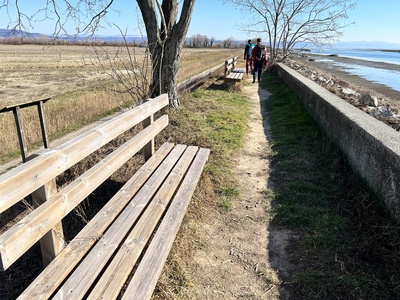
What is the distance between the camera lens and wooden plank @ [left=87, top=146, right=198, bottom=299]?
5.95ft

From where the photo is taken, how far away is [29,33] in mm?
5328

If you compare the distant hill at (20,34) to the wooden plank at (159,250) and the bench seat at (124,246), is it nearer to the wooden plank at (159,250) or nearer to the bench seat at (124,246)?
the bench seat at (124,246)

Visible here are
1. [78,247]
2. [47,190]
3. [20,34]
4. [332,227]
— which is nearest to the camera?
[47,190]

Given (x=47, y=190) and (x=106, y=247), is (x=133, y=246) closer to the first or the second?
(x=106, y=247)

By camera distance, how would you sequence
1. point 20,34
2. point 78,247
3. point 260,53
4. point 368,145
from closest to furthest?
point 78,247
point 368,145
point 20,34
point 260,53

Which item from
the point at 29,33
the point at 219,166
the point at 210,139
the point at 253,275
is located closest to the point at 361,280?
the point at 253,275

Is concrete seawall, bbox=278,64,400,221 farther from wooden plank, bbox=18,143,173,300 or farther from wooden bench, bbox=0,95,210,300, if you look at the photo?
wooden plank, bbox=18,143,173,300

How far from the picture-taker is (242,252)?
9.18ft

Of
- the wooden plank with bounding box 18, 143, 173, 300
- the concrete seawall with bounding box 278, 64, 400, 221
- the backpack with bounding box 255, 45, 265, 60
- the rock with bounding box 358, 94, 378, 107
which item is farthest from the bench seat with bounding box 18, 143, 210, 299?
the backpack with bounding box 255, 45, 265, 60

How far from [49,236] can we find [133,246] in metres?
0.54

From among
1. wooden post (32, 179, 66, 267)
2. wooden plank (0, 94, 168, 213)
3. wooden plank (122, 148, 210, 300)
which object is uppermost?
wooden plank (0, 94, 168, 213)

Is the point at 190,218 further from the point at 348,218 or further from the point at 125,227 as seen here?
the point at 348,218

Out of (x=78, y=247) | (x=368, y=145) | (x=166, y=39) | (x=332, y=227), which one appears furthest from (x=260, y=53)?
(x=78, y=247)

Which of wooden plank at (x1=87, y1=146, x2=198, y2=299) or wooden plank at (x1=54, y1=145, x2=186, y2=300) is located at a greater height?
wooden plank at (x1=54, y1=145, x2=186, y2=300)
